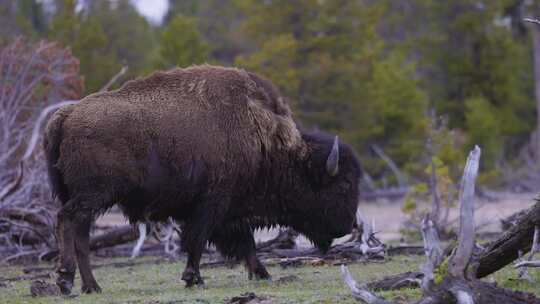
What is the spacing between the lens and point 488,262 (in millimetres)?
8289

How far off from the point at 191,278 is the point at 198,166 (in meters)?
1.18

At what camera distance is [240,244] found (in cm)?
1127

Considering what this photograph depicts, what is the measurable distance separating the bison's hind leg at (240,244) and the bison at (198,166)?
1 centimetres

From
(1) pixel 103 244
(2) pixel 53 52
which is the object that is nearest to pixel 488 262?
(1) pixel 103 244

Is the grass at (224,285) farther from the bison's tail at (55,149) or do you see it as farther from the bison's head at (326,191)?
the bison's tail at (55,149)

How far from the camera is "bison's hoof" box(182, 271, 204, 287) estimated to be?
34.2 feet

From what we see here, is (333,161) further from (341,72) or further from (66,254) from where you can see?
(341,72)

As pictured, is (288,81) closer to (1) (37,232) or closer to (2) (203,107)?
(1) (37,232)

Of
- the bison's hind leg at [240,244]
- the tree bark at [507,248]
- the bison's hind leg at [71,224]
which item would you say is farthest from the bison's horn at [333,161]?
the tree bark at [507,248]

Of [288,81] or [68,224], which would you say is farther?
[288,81]

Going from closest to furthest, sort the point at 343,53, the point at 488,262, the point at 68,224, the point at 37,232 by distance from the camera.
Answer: the point at 488,262 → the point at 68,224 → the point at 37,232 → the point at 343,53

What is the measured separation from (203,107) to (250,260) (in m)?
1.83

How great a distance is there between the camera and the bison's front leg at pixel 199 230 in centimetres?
1052

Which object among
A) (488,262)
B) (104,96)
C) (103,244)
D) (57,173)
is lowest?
(103,244)
